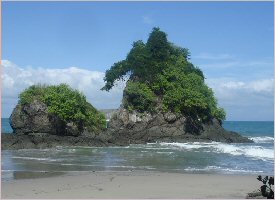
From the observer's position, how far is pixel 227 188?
1251 centimetres

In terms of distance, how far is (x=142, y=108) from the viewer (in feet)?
134

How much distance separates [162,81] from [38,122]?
13441mm

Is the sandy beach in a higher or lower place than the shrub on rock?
lower

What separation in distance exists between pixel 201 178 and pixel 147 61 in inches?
1134

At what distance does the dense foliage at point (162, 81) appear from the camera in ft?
133

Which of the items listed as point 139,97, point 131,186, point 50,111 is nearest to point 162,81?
point 139,97

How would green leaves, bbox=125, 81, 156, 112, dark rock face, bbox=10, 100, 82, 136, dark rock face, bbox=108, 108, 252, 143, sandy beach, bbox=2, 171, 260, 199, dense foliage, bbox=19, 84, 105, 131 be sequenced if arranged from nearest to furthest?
1. sandy beach, bbox=2, 171, 260, 199
2. dense foliage, bbox=19, 84, 105, 131
3. dark rock face, bbox=10, 100, 82, 136
4. dark rock face, bbox=108, 108, 252, 143
5. green leaves, bbox=125, 81, 156, 112

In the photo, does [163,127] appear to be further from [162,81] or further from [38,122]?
[38,122]

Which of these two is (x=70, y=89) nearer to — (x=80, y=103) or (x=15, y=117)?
(x=80, y=103)

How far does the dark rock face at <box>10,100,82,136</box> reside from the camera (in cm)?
3528

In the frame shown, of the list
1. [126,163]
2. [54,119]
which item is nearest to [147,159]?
[126,163]

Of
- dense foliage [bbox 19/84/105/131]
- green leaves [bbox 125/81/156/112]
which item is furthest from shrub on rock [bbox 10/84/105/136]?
green leaves [bbox 125/81/156/112]

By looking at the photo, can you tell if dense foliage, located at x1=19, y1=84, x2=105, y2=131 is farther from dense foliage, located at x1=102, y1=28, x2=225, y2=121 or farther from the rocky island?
dense foliage, located at x1=102, y1=28, x2=225, y2=121

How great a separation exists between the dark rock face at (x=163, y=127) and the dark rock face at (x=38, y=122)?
15.6 feet
